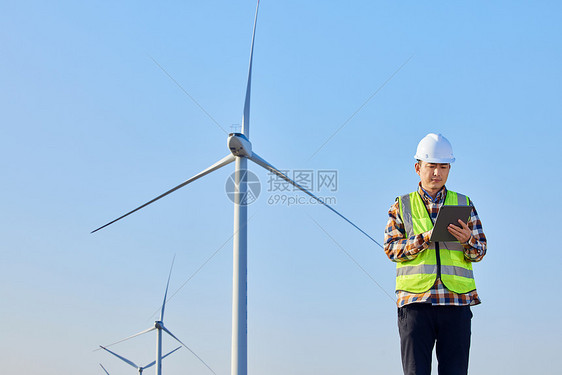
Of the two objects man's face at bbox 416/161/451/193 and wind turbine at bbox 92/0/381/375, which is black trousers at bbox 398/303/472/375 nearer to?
man's face at bbox 416/161/451/193

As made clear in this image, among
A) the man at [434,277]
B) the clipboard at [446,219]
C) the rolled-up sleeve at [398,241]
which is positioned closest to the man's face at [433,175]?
the man at [434,277]

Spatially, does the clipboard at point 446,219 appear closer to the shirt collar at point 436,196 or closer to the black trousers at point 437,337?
the shirt collar at point 436,196

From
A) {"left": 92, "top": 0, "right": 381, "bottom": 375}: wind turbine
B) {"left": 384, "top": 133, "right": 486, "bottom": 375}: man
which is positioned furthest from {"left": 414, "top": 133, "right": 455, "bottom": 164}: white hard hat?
{"left": 92, "top": 0, "right": 381, "bottom": 375}: wind turbine

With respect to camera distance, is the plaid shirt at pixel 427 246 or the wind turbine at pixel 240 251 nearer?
the plaid shirt at pixel 427 246

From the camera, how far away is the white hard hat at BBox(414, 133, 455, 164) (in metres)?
6.83

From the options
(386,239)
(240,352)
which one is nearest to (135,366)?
(240,352)

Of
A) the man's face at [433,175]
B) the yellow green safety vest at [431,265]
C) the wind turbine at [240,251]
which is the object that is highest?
the wind turbine at [240,251]

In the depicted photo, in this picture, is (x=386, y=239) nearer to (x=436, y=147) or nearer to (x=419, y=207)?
(x=419, y=207)

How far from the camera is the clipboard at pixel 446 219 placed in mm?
6375

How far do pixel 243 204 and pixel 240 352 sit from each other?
6.41m

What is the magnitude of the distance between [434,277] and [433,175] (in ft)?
3.64

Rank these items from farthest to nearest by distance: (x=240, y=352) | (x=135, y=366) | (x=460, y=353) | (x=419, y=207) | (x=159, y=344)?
(x=135, y=366) < (x=159, y=344) < (x=240, y=352) < (x=419, y=207) < (x=460, y=353)

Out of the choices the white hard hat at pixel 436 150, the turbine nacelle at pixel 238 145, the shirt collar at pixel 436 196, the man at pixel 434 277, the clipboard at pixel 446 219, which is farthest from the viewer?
the turbine nacelle at pixel 238 145

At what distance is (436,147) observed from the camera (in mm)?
6844
